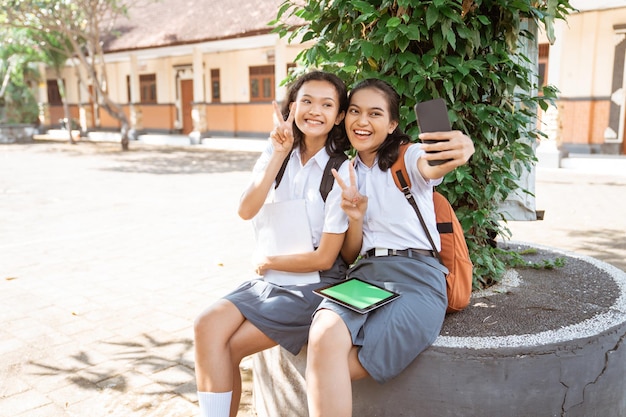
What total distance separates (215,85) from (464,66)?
1867cm

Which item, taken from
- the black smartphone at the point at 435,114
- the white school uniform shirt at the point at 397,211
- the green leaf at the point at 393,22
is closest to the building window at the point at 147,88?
the green leaf at the point at 393,22

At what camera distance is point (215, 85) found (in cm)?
2044

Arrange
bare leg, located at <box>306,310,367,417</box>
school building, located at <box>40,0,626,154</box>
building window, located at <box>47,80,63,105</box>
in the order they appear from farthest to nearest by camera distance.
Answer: building window, located at <box>47,80,63,105</box>
school building, located at <box>40,0,626,154</box>
bare leg, located at <box>306,310,367,417</box>

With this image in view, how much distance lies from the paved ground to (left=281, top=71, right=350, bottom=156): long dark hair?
134 cm

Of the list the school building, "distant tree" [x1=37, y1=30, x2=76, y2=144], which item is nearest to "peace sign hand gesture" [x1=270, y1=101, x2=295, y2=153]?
the school building

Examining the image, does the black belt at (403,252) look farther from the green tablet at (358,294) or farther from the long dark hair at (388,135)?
the long dark hair at (388,135)

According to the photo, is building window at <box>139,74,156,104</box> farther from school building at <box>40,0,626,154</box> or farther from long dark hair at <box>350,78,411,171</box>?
long dark hair at <box>350,78,411,171</box>

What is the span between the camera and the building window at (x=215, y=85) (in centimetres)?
2023

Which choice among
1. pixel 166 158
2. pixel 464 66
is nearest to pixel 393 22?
pixel 464 66

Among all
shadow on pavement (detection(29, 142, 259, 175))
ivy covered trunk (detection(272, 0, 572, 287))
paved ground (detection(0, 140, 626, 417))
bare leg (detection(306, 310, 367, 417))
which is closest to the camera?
bare leg (detection(306, 310, 367, 417))

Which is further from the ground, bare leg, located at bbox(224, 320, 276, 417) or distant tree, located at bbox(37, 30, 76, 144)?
distant tree, located at bbox(37, 30, 76, 144)

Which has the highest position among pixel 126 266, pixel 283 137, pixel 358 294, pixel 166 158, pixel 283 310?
pixel 283 137

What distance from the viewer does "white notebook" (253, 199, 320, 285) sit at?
2422 millimetres

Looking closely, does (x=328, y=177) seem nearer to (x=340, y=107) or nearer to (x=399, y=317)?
(x=340, y=107)
